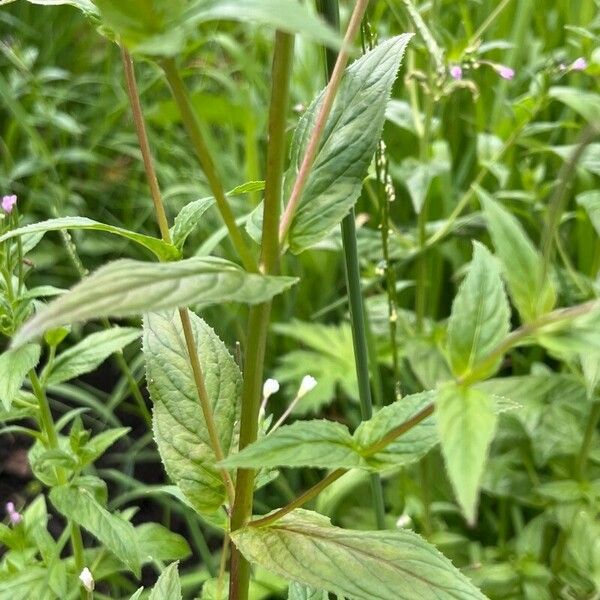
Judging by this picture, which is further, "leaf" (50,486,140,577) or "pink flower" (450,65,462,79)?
"pink flower" (450,65,462,79)

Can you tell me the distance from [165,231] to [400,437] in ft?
0.59

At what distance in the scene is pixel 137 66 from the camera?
70.2 inches

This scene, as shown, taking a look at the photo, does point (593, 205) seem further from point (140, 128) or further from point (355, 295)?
point (140, 128)

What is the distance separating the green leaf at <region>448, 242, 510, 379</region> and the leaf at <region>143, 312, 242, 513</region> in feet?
0.56

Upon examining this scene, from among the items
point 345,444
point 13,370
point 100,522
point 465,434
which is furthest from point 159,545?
point 465,434

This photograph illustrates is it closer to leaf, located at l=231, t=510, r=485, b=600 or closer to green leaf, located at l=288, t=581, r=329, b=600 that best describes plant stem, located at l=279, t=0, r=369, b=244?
leaf, located at l=231, t=510, r=485, b=600

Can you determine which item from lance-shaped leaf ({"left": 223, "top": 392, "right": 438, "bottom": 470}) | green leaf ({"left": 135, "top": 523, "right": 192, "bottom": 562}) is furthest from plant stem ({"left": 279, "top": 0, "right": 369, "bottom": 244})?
green leaf ({"left": 135, "top": 523, "right": 192, "bottom": 562})

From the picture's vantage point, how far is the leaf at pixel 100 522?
2.09 feet

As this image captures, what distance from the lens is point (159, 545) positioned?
2.39 ft

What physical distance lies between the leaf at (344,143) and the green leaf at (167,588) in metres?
0.26

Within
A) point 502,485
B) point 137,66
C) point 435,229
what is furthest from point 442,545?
point 137,66

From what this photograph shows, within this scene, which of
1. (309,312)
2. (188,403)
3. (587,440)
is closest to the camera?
(188,403)

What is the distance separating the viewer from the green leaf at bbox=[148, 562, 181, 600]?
0.58m

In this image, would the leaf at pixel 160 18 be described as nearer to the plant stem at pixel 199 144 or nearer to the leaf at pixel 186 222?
the plant stem at pixel 199 144
